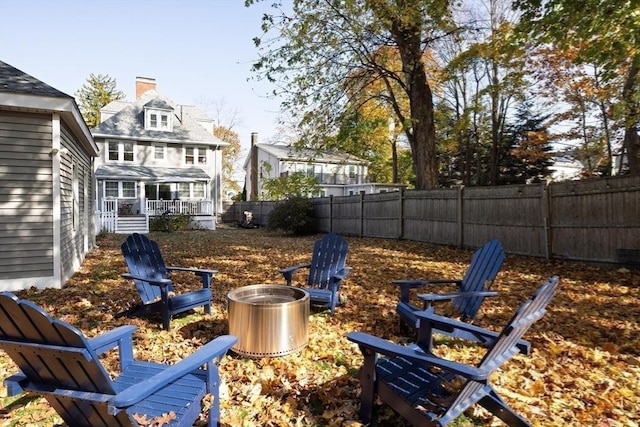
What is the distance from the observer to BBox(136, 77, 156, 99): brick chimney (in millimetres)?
28469

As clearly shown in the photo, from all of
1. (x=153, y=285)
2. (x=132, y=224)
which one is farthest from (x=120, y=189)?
(x=153, y=285)

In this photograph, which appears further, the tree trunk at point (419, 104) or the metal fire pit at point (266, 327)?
the tree trunk at point (419, 104)

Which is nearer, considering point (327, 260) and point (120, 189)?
point (327, 260)

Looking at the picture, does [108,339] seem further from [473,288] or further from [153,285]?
[473,288]

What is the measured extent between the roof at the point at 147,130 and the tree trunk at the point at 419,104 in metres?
17.7

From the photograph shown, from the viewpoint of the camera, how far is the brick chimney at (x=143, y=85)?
93.4 ft

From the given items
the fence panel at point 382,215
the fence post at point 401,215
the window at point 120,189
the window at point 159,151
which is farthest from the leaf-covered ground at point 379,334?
the window at point 159,151

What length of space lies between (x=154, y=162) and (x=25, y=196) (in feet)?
66.0

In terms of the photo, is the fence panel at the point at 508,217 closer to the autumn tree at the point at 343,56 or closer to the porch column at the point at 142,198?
the autumn tree at the point at 343,56

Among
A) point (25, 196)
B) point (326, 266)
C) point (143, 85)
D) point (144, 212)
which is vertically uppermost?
point (143, 85)

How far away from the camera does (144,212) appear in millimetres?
22297

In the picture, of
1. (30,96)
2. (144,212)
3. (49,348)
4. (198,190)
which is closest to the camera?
(49,348)

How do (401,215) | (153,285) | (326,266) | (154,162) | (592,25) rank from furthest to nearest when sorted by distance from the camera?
(154,162) < (401,215) < (592,25) < (326,266) < (153,285)

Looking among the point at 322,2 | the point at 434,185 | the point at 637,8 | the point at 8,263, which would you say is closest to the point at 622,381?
the point at 637,8
